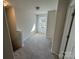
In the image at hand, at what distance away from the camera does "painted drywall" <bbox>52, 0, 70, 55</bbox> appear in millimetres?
3018

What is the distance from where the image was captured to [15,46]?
467 cm

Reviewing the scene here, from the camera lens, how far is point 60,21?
3.31m

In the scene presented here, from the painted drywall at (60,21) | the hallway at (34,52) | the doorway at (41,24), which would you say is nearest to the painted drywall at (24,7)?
the painted drywall at (60,21)

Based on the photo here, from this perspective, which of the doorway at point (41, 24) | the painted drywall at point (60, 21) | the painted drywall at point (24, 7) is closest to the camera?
the painted drywall at point (60, 21)

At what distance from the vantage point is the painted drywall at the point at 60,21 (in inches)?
119

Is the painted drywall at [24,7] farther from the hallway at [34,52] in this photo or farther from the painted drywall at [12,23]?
the hallway at [34,52]

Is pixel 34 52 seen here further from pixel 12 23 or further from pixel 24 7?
pixel 24 7

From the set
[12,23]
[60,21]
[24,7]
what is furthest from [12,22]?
[60,21]

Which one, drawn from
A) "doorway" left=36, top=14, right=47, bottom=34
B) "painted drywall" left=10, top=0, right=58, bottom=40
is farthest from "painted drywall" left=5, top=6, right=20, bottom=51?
"doorway" left=36, top=14, right=47, bottom=34

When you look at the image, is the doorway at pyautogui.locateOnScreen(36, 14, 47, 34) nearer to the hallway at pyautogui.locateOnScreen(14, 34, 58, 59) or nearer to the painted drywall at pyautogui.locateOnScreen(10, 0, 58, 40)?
the painted drywall at pyautogui.locateOnScreen(10, 0, 58, 40)

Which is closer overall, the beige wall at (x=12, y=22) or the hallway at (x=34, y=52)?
the hallway at (x=34, y=52)

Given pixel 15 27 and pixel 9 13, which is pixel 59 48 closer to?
pixel 15 27

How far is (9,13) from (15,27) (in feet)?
2.52
